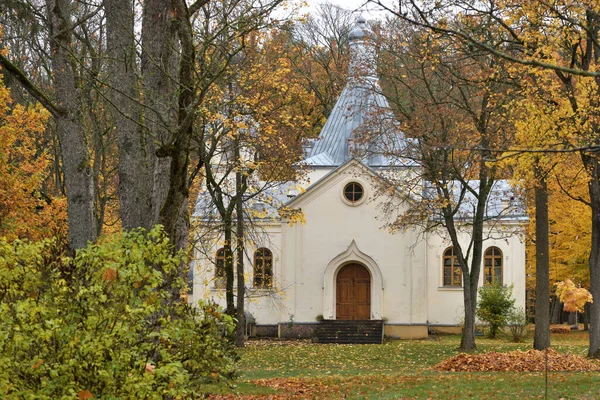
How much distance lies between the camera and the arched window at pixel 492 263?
116 ft

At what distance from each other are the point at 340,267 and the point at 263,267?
3169mm

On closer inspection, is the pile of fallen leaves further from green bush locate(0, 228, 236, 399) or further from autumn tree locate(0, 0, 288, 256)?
green bush locate(0, 228, 236, 399)

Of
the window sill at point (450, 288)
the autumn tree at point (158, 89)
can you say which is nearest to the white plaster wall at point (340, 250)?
the window sill at point (450, 288)

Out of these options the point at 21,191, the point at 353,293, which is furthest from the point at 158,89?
the point at 353,293

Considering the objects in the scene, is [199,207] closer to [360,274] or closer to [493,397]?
[360,274]

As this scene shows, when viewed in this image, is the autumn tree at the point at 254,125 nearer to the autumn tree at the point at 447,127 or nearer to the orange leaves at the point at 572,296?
the autumn tree at the point at 447,127

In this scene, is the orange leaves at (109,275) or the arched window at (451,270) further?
the arched window at (451,270)

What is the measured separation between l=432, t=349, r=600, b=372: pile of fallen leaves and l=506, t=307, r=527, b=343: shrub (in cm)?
1334

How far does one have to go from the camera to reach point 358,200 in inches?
1356

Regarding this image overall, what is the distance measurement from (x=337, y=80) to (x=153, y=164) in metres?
32.7

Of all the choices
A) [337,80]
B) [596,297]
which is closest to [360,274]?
[337,80]

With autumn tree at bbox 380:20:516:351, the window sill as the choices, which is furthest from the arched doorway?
autumn tree at bbox 380:20:516:351

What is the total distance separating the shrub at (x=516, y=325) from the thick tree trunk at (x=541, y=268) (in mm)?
10667

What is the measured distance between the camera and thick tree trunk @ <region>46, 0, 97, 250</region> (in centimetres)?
1062
